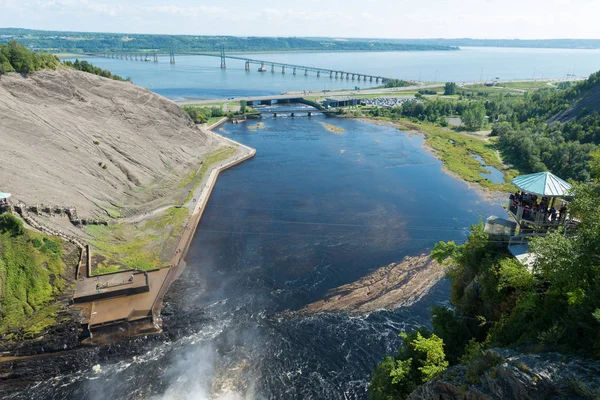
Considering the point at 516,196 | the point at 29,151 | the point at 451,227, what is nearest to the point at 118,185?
the point at 29,151

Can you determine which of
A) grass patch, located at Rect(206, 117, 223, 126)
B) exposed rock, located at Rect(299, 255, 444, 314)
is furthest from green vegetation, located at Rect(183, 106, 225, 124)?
exposed rock, located at Rect(299, 255, 444, 314)

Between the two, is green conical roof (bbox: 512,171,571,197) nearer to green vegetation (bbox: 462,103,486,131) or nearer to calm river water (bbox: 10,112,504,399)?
calm river water (bbox: 10,112,504,399)

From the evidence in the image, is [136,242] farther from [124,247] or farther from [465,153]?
[465,153]

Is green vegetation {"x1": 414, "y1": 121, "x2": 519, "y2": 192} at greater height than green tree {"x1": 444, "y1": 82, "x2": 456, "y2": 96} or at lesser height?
lesser

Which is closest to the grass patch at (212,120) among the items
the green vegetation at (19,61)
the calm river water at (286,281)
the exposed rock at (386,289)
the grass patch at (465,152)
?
the calm river water at (286,281)

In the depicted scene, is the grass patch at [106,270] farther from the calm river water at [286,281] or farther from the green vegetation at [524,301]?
the green vegetation at [524,301]

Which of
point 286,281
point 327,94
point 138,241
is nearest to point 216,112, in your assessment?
point 327,94

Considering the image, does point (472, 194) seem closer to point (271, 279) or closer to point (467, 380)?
point (271, 279)

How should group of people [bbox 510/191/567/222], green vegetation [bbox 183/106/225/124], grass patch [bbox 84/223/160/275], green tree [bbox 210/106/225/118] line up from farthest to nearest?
green tree [bbox 210/106/225/118] → green vegetation [bbox 183/106/225/124] → grass patch [bbox 84/223/160/275] → group of people [bbox 510/191/567/222]
